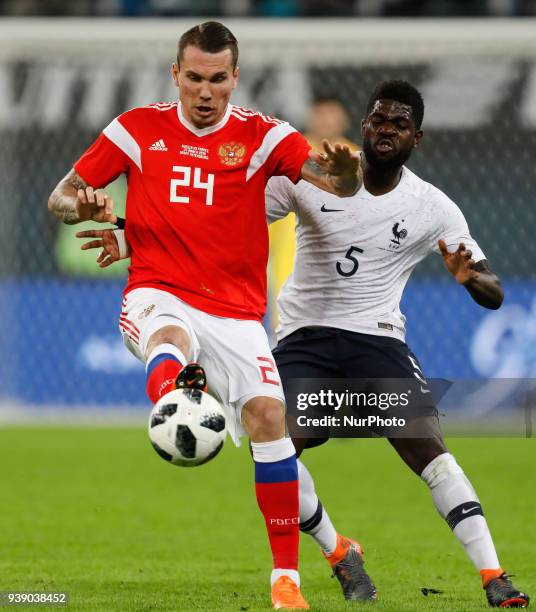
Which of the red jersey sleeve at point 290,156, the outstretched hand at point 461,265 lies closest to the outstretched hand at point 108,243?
the red jersey sleeve at point 290,156

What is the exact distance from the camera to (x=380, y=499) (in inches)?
344

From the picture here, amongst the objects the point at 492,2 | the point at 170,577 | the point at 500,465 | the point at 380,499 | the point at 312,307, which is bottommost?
the point at 170,577

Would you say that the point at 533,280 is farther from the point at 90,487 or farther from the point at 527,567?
the point at 527,567

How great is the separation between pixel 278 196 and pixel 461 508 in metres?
1.46

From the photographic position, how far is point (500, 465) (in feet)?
35.2

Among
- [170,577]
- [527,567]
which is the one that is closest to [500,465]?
[527,567]

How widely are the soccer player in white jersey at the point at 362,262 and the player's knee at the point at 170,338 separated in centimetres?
75

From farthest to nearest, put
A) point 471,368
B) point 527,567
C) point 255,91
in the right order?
point 255,91
point 471,368
point 527,567

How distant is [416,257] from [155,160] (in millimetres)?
1216

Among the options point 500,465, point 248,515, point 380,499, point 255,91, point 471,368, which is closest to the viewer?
point 248,515

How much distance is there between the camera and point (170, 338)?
482 cm

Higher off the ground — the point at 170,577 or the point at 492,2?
the point at 492,2

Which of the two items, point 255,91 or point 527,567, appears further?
point 255,91

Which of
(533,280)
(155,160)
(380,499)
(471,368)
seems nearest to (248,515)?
(380,499)
